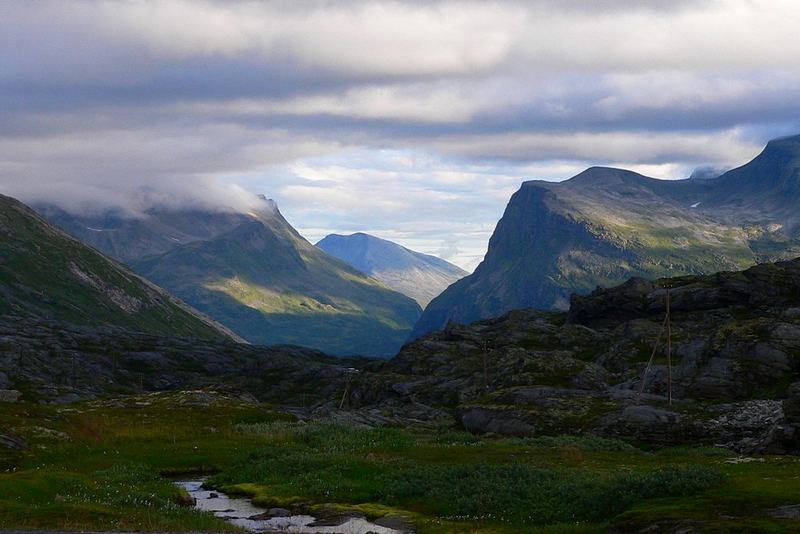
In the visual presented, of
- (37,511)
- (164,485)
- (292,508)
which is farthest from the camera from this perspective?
(164,485)

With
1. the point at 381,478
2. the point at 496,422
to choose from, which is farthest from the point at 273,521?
the point at 496,422

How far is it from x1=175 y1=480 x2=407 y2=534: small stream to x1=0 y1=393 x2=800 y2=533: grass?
1766 mm

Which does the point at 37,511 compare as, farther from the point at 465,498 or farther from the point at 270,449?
the point at 270,449

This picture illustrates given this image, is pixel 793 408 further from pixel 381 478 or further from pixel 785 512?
pixel 785 512

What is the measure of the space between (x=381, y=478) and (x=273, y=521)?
494 inches

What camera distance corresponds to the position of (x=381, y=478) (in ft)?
206

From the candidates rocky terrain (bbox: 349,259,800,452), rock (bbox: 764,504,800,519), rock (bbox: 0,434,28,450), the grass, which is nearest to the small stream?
the grass

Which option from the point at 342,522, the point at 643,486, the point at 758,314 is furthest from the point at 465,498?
the point at 758,314

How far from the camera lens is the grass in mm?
44375

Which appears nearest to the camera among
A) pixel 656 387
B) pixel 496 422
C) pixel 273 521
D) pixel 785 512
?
pixel 785 512

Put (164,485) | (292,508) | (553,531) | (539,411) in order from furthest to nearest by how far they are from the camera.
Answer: (539,411) < (164,485) < (292,508) < (553,531)

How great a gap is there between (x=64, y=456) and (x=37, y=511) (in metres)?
31.1

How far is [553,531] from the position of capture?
141 ft

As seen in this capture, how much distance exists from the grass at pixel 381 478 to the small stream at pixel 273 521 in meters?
1.77
